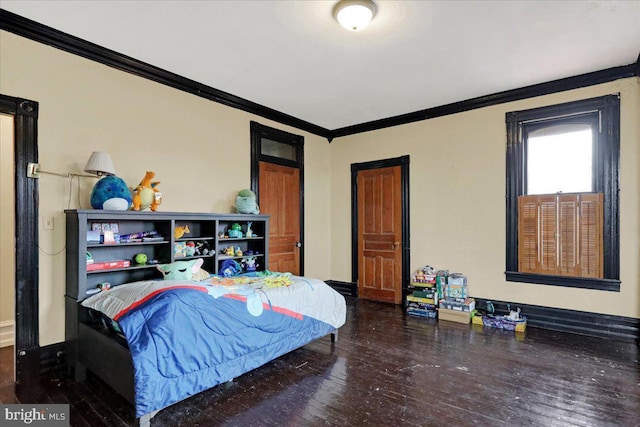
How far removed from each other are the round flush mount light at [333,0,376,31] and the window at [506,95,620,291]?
2598mm

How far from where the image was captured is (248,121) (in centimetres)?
453

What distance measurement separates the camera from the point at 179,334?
2121 millimetres

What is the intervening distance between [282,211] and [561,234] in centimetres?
355

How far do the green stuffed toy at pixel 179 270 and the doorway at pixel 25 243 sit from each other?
3.09 feet

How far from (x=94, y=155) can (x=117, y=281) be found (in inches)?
45.0

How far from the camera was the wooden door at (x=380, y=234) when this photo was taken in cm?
514

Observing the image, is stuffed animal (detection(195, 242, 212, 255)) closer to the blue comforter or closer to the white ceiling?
the blue comforter

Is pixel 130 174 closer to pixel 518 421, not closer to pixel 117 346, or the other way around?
pixel 117 346

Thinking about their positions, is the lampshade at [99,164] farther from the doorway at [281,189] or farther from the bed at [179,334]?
the doorway at [281,189]

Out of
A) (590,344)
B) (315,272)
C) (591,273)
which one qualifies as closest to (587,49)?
(591,273)

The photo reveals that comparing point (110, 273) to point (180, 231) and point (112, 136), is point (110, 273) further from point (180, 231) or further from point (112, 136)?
point (112, 136)

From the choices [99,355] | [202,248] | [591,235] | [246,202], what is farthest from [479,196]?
[99,355]

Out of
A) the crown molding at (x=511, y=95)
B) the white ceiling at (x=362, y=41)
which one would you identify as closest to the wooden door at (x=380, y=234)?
the crown molding at (x=511, y=95)

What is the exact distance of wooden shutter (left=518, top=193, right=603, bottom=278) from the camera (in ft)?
12.1
